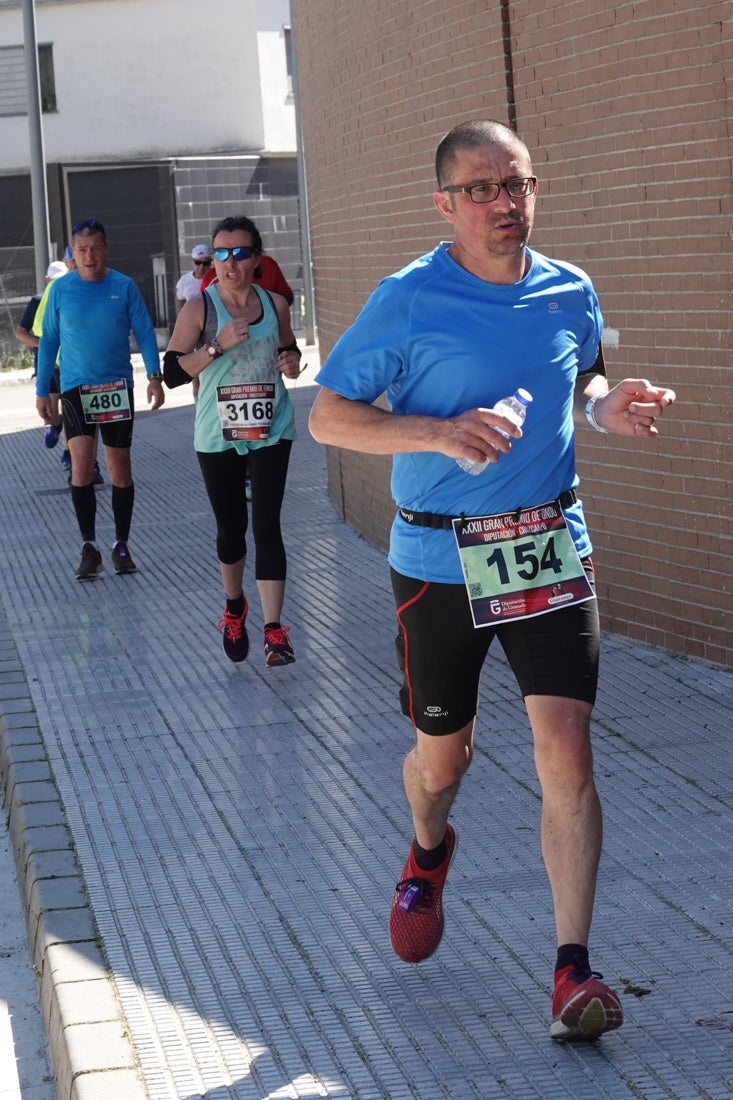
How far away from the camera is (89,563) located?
10688mm

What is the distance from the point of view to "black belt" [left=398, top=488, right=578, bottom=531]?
4.15 metres

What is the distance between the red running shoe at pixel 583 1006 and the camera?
155 inches

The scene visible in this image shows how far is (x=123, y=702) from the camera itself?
301 inches

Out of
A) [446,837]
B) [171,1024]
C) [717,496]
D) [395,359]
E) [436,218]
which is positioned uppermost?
[436,218]

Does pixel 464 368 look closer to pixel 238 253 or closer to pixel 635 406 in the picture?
pixel 635 406

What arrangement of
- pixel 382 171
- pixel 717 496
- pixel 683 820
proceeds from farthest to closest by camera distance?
pixel 382 171, pixel 717 496, pixel 683 820

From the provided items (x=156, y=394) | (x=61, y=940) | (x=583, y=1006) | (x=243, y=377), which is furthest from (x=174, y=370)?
(x=583, y=1006)

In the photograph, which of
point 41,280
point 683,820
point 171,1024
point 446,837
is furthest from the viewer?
point 41,280

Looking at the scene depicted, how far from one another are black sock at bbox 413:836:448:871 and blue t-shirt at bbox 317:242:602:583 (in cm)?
78

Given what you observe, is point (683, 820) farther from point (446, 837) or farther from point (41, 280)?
point (41, 280)

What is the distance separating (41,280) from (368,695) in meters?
14.8

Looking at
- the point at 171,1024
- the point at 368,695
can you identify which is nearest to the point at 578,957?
the point at 171,1024

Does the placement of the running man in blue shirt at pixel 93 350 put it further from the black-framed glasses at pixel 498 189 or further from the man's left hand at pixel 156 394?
the black-framed glasses at pixel 498 189

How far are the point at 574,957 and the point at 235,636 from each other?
4316mm
